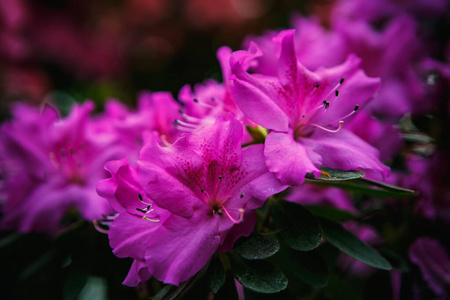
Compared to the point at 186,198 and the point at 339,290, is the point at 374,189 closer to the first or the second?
the point at 339,290

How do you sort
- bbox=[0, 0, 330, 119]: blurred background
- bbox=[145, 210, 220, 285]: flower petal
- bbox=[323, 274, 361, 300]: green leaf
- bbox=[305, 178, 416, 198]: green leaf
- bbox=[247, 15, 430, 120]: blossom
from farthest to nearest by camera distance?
bbox=[0, 0, 330, 119]: blurred background < bbox=[247, 15, 430, 120]: blossom < bbox=[323, 274, 361, 300]: green leaf < bbox=[305, 178, 416, 198]: green leaf < bbox=[145, 210, 220, 285]: flower petal

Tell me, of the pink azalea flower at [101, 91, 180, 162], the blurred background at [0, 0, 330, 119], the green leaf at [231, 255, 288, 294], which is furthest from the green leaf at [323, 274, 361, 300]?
the blurred background at [0, 0, 330, 119]

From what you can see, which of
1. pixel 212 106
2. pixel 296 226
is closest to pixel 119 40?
pixel 212 106

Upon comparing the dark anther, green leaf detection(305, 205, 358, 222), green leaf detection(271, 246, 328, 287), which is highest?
the dark anther

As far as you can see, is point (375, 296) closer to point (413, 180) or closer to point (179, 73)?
point (413, 180)

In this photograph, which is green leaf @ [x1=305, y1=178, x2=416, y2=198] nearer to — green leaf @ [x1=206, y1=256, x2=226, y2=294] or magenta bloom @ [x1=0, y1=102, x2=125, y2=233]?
green leaf @ [x1=206, y1=256, x2=226, y2=294]

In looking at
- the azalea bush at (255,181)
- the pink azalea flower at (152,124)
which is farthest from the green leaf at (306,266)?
the pink azalea flower at (152,124)
